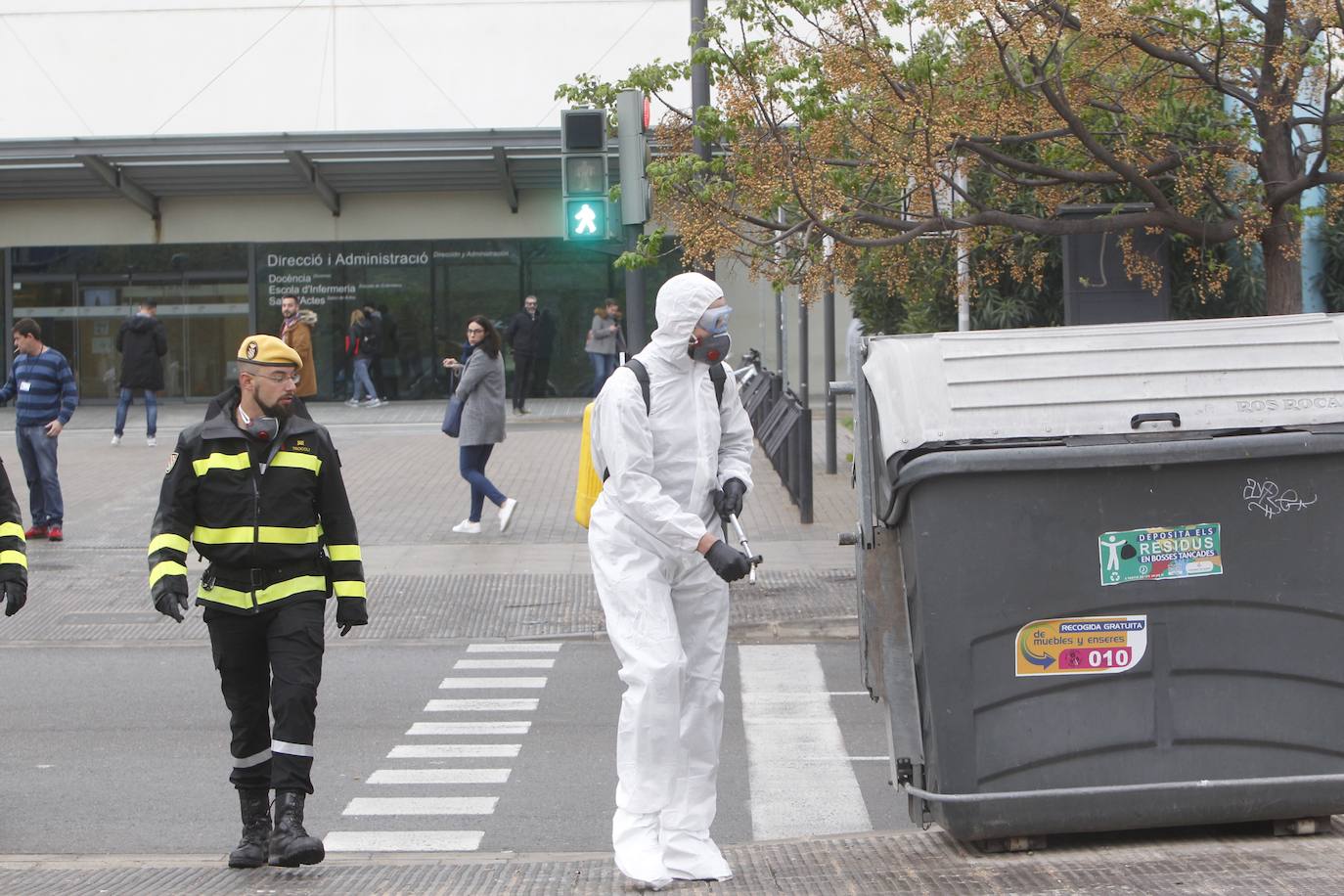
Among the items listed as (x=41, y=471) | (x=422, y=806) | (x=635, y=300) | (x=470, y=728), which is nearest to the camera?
(x=422, y=806)

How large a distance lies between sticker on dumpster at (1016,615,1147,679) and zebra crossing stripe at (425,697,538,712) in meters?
3.75

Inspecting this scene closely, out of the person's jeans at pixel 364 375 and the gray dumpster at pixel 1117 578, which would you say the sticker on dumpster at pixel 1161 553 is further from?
the person's jeans at pixel 364 375

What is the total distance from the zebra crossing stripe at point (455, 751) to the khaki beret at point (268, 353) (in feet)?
8.11

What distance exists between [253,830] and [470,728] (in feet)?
8.08

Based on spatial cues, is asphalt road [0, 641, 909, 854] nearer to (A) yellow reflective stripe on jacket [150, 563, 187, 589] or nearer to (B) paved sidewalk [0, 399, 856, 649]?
(B) paved sidewalk [0, 399, 856, 649]

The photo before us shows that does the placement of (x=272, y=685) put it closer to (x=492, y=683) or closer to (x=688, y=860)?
(x=688, y=860)

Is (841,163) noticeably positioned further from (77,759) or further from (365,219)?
(365,219)

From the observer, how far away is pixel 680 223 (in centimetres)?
1132

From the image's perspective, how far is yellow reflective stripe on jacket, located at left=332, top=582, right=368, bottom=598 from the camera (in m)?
5.37

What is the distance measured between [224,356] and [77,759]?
21.7m

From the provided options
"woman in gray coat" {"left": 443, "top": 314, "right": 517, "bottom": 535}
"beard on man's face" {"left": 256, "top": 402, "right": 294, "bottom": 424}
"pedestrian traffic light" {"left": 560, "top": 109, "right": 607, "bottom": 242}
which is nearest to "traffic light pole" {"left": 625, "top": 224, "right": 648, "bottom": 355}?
"pedestrian traffic light" {"left": 560, "top": 109, "right": 607, "bottom": 242}

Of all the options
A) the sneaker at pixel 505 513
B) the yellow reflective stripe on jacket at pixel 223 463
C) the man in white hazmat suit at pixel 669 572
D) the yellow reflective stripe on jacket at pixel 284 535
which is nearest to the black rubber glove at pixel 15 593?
the yellow reflective stripe on jacket at pixel 223 463

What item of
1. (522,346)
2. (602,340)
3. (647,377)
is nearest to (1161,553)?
(647,377)

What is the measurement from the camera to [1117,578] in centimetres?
489
